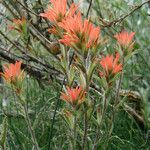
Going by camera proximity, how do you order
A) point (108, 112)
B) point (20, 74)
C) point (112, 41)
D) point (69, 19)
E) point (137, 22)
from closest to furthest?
1. point (69, 19)
2. point (20, 74)
3. point (137, 22)
4. point (108, 112)
5. point (112, 41)

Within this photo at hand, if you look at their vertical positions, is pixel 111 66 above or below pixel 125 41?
below

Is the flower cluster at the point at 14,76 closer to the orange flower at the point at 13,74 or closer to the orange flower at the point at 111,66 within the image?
the orange flower at the point at 13,74

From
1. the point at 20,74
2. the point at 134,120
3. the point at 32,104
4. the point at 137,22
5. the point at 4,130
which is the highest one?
the point at 137,22

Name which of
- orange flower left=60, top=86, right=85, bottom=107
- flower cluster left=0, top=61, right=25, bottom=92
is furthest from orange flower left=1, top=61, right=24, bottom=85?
orange flower left=60, top=86, right=85, bottom=107

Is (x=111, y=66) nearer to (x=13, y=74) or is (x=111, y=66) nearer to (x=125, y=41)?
(x=125, y=41)

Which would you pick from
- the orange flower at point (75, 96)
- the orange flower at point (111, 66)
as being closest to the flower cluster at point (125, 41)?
the orange flower at point (111, 66)

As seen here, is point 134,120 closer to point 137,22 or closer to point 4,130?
point 137,22

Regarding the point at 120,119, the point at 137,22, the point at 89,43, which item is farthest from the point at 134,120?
the point at 89,43

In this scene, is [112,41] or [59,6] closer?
[59,6]

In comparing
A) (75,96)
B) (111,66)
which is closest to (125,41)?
(111,66)

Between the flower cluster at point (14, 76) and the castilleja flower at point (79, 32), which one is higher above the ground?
the castilleja flower at point (79, 32)

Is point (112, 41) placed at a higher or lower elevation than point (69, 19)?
higher

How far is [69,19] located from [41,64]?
4.41 ft

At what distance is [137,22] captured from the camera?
6.67 feet
